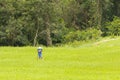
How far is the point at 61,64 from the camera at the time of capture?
68.2ft

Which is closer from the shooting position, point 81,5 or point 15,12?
point 15,12

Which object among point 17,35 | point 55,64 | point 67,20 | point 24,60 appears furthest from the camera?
point 67,20

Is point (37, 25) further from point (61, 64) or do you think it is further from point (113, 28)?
point (61, 64)

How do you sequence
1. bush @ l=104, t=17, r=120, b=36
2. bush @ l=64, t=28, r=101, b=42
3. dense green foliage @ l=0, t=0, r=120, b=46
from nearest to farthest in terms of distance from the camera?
dense green foliage @ l=0, t=0, r=120, b=46, bush @ l=64, t=28, r=101, b=42, bush @ l=104, t=17, r=120, b=36

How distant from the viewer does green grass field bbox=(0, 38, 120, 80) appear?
16906 mm

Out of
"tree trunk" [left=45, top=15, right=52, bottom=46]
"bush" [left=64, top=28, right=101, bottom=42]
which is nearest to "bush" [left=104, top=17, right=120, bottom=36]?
"bush" [left=64, top=28, right=101, bottom=42]

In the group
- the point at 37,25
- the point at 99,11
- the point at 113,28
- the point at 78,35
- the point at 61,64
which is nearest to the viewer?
the point at 61,64

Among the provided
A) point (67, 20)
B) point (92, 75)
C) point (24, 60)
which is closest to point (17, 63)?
point (24, 60)

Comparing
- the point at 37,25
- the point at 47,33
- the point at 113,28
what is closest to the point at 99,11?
the point at 113,28

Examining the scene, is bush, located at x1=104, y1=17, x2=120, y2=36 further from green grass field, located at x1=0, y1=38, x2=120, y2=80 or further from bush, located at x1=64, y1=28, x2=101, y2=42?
green grass field, located at x1=0, y1=38, x2=120, y2=80

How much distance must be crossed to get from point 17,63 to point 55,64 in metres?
2.14

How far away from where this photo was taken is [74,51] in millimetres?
26453

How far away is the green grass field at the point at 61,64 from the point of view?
16.9 m

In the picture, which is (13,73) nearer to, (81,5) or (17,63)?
(17,63)
